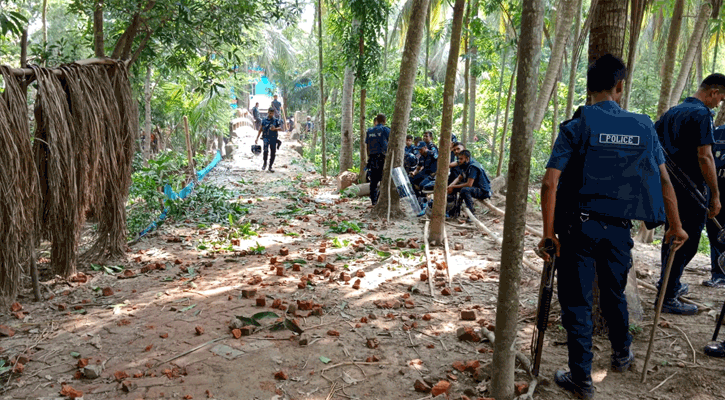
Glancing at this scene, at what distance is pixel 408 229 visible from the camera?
776cm

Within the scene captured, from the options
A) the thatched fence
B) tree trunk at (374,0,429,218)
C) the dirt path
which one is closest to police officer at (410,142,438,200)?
tree trunk at (374,0,429,218)

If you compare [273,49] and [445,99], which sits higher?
[273,49]

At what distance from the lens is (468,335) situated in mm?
3648

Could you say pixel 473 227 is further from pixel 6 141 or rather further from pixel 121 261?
pixel 6 141

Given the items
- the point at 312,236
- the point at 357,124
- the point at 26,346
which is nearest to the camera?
the point at 26,346

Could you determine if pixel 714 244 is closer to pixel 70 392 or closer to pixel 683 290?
pixel 683 290

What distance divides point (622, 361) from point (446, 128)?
3.73 metres

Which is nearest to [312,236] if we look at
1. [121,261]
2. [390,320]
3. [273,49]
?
[121,261]

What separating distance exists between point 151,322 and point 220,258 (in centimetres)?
201

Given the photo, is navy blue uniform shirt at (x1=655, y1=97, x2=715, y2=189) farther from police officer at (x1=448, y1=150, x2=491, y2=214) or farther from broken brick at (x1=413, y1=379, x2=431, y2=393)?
police officer at (x1=448, y1=150, x2=491, y2=214)

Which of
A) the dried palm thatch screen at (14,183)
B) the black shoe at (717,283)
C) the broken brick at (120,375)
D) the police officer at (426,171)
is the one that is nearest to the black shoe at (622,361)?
the black shoe at (717,283)

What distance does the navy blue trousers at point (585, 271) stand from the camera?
283cm

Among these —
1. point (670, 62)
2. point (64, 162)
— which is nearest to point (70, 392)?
point (64, 162)

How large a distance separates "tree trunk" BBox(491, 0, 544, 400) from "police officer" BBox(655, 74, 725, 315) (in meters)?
1.71
